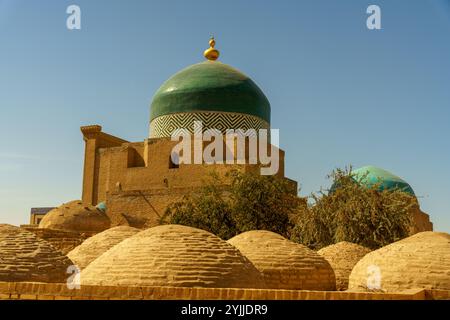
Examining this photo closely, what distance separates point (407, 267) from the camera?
8109 millimetres

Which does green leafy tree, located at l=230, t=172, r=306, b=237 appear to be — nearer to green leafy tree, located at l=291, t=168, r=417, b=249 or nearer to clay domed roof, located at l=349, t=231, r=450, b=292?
green leafy tree, located at l=291, t=168, r=417, b=249

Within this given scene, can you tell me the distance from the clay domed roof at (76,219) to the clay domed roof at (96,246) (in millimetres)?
8419

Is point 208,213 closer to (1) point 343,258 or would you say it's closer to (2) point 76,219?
(2) point 76,219

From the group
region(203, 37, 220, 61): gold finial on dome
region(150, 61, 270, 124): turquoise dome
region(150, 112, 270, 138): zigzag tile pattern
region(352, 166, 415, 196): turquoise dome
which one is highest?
region(203, 37, 220, 61): gold finial on dome

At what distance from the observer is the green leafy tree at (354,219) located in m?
16.9

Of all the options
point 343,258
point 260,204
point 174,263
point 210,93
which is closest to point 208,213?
point 260,204

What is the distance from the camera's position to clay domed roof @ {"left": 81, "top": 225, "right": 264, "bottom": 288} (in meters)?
6.32

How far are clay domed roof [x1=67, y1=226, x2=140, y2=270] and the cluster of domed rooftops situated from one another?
0.23 feet

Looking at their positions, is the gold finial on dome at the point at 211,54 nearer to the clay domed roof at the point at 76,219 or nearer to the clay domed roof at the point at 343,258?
the clay domed roof at the point at 76,219

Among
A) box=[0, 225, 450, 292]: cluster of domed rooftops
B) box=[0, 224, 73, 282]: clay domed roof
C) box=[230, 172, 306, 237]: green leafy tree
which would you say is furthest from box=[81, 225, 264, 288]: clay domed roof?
box=[230, 172, 306, 237]: green leafy tree

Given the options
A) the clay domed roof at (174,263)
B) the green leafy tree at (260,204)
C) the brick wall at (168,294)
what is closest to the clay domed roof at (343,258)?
the clay domed roof at (174,263)

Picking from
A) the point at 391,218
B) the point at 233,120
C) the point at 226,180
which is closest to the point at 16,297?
the point at 391,218

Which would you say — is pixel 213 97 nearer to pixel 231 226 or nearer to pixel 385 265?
pixel 231 226
